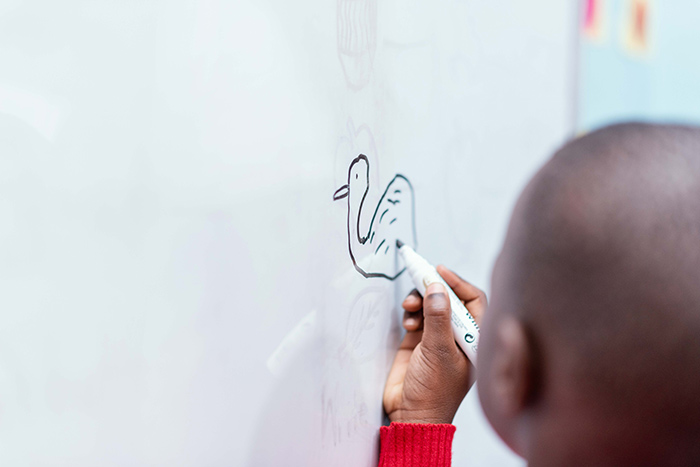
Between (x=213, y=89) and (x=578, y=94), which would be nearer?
(x=213, y=89)

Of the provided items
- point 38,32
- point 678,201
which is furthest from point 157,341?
point 678,201

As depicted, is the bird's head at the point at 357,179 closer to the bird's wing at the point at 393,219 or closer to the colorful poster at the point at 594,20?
the bird's wing at the point at 393,219

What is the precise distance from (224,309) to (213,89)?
11cm

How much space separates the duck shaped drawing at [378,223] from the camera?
432 mm

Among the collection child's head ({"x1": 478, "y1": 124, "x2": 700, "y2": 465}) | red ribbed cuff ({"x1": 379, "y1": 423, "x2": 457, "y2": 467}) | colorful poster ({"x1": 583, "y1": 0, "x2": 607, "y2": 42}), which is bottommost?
red ribbed cuff ({"x1": 379, "y1": 423, "x2": 457, "y2": 467})

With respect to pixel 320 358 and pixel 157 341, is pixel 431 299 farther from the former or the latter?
pixel 157 341

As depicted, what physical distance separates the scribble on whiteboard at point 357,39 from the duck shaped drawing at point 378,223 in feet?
0.20

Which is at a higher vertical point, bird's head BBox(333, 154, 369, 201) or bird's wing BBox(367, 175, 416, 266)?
bird's head BBox(333, 154, 369, 201)

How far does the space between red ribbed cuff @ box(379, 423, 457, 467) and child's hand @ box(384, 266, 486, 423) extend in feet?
0.03

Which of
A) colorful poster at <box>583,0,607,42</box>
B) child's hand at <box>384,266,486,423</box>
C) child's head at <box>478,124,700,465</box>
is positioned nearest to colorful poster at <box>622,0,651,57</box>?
colorful poster at <box>583,0,607,42</box>

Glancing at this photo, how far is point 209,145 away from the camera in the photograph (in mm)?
291

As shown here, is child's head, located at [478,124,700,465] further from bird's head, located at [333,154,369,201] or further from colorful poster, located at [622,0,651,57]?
colorful poster, located at [622,0,651,57]

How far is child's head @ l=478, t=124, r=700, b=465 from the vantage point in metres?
0.25

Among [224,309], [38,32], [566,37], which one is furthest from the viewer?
[566,37]
